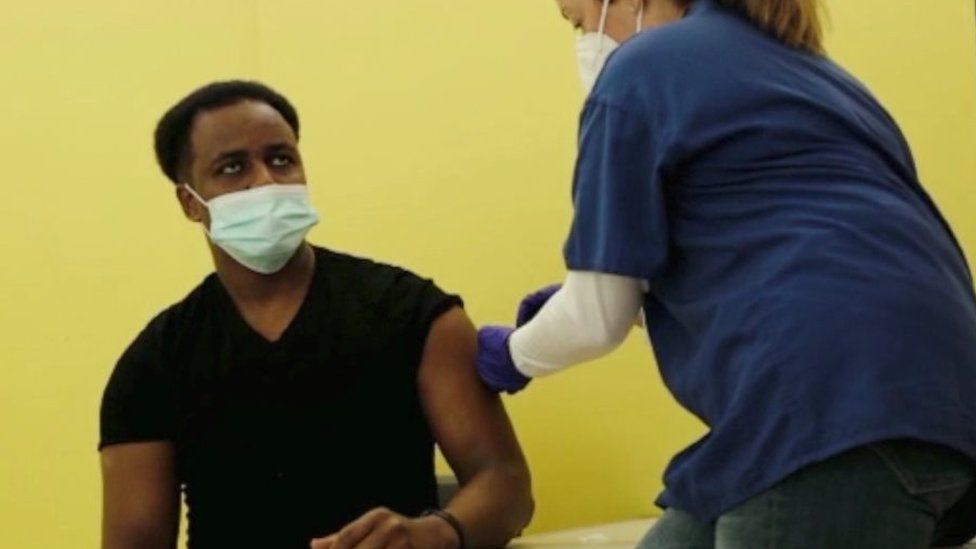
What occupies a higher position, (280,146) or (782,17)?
(782,17)

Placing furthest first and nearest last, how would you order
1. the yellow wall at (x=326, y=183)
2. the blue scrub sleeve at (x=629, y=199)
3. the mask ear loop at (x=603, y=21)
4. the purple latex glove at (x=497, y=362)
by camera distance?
the yellow wall at (x=326, y=183), the purple latex glove at (x=497, y=362), the mask ear loop at (x=603, y=21), the blue scrub sleeve at (x=629, y=199)

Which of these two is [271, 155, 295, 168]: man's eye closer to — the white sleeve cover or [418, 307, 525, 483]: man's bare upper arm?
[418, 307, 525, 483]: man's bare upper arm

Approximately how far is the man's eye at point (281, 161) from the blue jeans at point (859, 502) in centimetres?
107

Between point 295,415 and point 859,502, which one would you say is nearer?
point 859,502

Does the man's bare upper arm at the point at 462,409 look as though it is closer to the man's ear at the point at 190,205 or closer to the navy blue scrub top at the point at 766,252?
the man's ear at the point at 190,205

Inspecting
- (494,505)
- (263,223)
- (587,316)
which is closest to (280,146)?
(263,223)

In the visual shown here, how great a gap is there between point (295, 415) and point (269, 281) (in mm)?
227

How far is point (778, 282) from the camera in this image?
1.18m

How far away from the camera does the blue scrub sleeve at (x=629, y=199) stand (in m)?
1.25

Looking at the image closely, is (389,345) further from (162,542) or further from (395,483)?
(162,542)

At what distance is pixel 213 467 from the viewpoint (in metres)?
1.94

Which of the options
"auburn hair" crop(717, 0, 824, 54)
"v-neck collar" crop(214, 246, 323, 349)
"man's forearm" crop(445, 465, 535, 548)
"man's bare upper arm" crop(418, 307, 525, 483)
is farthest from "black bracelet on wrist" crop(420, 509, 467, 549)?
"auburn hair" crop(717, 0, 824, 54)

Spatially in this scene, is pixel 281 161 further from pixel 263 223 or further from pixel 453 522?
pixel 453 522

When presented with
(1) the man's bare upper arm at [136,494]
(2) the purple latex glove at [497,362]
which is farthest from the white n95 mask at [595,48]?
(1) the man's bare upper arm at [136,494]
